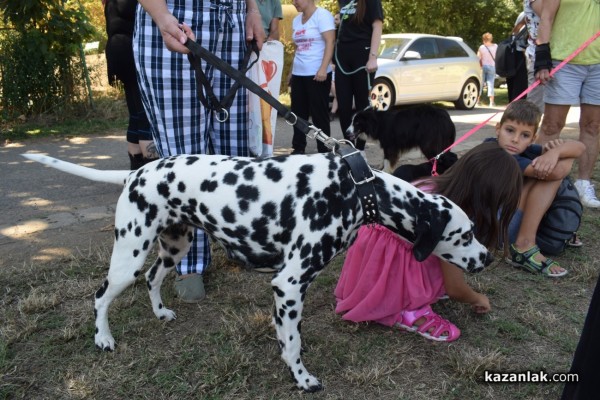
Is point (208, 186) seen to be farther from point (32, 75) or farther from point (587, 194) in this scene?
point (32, 75)

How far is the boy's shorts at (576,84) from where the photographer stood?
4.80m

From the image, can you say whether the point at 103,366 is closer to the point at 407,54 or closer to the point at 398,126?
the point at 398,126

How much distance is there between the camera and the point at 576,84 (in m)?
4.85

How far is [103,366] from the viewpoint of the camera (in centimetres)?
270

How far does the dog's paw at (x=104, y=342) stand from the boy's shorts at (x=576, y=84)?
14.3 ft

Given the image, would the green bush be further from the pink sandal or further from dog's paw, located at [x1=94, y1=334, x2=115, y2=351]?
the pink sandal

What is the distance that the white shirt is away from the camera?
6.50 meters

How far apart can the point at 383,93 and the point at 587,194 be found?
741 cm

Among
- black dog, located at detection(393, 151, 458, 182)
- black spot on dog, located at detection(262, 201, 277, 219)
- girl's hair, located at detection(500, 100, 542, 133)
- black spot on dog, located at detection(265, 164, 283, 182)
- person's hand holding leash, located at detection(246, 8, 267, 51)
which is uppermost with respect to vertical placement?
person's hand holding leash, located at detection(246, 8, 267, 51)

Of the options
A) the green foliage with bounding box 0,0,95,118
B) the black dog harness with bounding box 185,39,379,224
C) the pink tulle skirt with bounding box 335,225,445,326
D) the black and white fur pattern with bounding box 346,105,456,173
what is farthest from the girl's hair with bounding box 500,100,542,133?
the green foliage with bounding box 0,0,95,118

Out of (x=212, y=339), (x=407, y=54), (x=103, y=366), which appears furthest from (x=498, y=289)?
(x=407, y=54)

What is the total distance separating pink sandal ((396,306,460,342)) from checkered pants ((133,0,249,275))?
1425mm

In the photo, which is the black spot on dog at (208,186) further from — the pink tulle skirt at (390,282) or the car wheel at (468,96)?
the car wheel at (468,96)

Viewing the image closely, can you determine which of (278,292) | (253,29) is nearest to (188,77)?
(253,29)
